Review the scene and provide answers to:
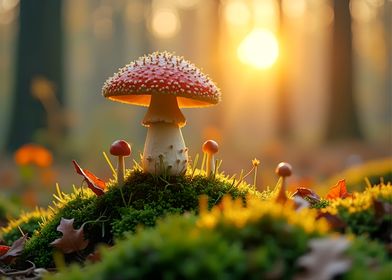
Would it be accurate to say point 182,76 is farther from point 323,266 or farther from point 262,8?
point 262,8

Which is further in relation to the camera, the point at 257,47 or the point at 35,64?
the point at 257,47

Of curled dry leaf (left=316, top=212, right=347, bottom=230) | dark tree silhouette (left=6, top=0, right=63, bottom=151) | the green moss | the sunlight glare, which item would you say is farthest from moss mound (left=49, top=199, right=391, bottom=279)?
the sunlight glare

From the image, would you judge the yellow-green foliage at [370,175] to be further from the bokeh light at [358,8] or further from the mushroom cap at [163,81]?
the bokeh light at [358,8]

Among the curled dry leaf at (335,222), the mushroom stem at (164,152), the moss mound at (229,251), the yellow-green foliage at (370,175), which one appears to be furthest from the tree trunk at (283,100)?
the moss mound at (229,251)

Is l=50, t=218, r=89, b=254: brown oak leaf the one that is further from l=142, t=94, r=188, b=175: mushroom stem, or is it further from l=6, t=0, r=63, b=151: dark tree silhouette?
l=6, t=0, r=63, b=151: dark tree silhouette

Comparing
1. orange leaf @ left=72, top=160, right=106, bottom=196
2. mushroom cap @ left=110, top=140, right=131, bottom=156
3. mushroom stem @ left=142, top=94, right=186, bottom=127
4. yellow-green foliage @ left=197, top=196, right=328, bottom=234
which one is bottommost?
orange leaf @ left=72, top=160, right=106, bottom=196

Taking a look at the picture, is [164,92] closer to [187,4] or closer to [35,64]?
[35,64]

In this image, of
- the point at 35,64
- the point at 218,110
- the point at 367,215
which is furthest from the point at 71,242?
the point at 218,110
